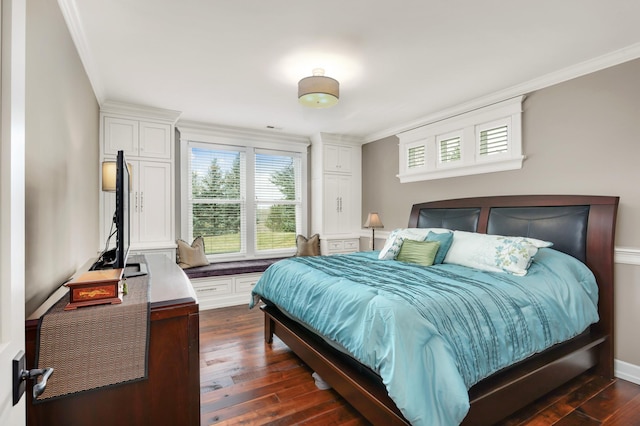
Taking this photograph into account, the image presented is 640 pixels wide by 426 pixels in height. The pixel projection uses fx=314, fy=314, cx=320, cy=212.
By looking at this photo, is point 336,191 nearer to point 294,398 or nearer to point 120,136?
point 120,136

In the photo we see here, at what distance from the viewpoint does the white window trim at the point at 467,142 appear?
3.20m

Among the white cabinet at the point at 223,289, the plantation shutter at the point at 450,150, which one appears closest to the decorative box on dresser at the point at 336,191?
the white cabinet at the point at 223,289

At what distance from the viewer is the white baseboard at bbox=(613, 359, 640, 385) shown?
7.89 ft

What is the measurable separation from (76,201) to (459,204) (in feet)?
12.1

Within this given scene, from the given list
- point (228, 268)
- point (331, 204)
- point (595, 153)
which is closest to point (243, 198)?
point (228, 268)

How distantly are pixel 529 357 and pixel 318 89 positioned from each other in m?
2.44

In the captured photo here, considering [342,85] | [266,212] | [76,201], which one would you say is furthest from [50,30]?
[266,212]

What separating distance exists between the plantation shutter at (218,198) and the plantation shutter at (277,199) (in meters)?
0.26

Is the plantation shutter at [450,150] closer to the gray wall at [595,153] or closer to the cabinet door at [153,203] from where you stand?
the gray wall at [595,153]

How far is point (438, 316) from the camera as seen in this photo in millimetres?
1671

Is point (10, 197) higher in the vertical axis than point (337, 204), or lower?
lower

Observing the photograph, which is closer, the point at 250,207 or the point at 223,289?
the point at 223,289

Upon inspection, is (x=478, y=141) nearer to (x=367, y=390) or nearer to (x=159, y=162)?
(x=367, y=390)

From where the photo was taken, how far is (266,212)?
5.08 meters
